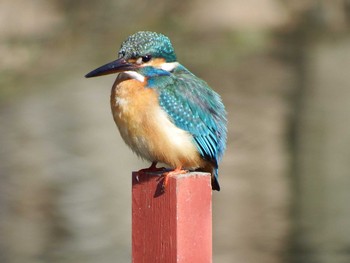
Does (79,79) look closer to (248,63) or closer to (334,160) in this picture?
(248,63)

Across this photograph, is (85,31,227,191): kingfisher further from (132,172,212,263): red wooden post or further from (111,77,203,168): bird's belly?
(132,172,212,263): red wooden post

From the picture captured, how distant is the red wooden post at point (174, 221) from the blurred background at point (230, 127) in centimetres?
323

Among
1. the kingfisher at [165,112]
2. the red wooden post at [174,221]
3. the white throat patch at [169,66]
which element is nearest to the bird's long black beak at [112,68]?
the kingfisher at [165,112]

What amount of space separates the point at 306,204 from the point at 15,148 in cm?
186

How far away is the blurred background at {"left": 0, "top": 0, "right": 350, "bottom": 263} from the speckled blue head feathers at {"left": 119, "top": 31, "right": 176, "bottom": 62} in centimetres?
259

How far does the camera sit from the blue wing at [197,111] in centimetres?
367

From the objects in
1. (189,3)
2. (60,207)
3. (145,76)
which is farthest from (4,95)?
(145,76)

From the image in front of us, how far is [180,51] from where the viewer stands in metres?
6.79

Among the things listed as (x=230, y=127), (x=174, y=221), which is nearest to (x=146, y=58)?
(x=174, y=221)

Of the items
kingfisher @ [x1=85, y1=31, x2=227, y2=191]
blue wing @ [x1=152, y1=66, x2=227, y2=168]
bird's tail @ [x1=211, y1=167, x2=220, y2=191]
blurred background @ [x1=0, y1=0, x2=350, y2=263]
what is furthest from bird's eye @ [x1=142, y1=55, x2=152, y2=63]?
blurred background @ [x1=0, y1=0, x2=350, y2=263]

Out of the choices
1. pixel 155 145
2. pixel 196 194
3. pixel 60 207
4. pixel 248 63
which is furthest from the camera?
pixel 248 63

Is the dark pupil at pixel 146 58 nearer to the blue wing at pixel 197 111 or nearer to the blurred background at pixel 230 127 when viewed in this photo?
the blue wing at pixel 197 111

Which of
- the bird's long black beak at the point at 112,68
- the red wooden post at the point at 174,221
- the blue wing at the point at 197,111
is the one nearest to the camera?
the red wooden post at the point at 174,221

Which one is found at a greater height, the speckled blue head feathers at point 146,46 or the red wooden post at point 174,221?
the speckled blue head feathers at point 146,46
